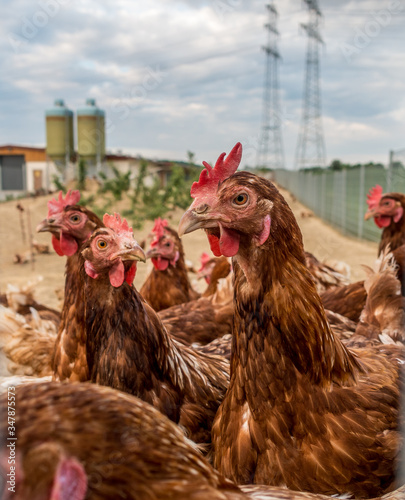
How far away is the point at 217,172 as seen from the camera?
1.68m

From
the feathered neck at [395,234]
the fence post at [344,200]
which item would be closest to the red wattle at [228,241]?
the feathered neck at [395,234]

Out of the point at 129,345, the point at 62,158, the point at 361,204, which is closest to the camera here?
the point at 129,345

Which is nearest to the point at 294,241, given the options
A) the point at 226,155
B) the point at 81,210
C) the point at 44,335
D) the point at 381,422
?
the point at 226,155

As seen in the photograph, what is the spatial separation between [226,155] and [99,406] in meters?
1.13

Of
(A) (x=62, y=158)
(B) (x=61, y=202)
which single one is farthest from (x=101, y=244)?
(A) (x=62, y=158)

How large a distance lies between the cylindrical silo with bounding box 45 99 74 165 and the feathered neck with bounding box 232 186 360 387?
11.1 meters

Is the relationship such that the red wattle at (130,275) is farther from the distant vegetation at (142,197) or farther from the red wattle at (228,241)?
the distant vegetation at (142,197)

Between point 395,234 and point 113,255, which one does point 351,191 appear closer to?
point 395,234

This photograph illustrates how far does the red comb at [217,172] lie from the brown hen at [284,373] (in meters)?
0.05

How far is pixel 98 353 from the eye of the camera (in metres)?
1.92

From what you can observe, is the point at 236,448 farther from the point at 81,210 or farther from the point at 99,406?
the point at 81,210

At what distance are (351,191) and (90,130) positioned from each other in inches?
297

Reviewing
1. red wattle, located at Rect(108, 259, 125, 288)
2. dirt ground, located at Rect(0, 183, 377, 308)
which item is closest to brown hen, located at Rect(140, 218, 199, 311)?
red wattle, located at Rect(108, 259, 125, 288)

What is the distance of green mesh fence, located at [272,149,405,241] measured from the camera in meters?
9.85
